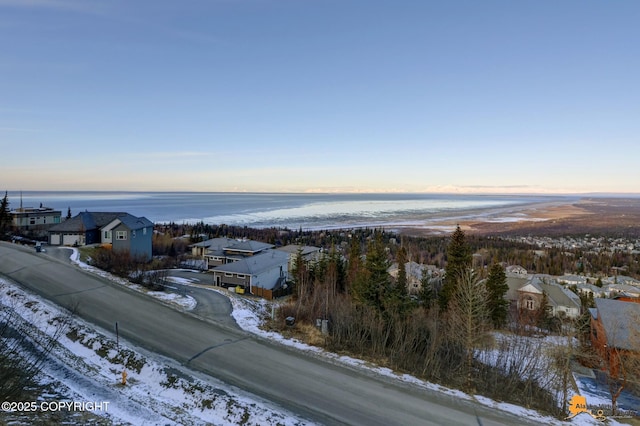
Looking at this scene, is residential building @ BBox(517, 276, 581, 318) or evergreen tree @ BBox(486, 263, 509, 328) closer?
evergreen tree @ BBox(486, 263, 509, 328)

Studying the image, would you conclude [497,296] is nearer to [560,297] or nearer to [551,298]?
[551,298]

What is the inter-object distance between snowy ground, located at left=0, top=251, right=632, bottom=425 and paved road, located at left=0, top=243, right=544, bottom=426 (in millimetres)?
549

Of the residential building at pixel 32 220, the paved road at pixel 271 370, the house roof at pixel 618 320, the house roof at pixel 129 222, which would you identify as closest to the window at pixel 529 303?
the house roof at pixel 618 320

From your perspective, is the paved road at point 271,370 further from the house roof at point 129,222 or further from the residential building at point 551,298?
the residential building at point 551,298

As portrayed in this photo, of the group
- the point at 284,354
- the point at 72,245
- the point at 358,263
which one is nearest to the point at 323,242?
the point at 358,263

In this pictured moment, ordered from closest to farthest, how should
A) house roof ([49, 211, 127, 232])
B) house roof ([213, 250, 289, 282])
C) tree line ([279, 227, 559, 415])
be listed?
tree line ([279, 227, 559, 415]) → house roof ([213, 250, 289, 282]) → house roof ([49, 211, 127, 232])

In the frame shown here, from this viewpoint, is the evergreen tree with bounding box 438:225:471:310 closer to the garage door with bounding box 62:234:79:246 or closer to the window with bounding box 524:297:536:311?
the window with bounding box 524:297:536:311

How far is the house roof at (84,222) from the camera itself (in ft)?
123

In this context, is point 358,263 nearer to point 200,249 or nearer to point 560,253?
point 200,249

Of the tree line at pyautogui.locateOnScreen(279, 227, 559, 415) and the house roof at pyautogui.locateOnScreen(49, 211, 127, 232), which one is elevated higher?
the house roof at pyautogui.locateOnScreen(49, 211, 127, 232)

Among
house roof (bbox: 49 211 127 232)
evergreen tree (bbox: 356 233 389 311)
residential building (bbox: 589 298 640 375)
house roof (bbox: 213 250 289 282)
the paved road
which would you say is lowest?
residential building (bbox: 589 298 640 375)

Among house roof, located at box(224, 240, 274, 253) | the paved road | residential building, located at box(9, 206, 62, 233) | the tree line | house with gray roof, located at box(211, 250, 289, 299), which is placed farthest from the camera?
residential building, located at box(9, 206, 62, 233)

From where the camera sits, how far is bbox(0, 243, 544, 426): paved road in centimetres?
1012

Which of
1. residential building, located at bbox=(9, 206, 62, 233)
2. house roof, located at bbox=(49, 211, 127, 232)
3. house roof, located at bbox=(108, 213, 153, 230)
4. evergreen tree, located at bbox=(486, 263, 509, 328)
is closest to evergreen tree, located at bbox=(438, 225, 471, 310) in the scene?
evergreen tree, located at bbox=(486, 263, 509, 328)
